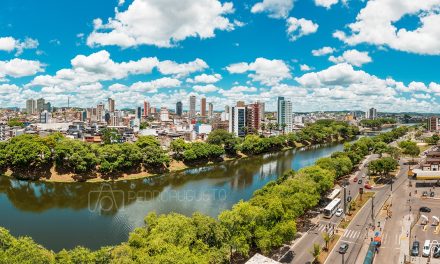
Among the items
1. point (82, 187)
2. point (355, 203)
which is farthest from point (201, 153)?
point (355, 203)

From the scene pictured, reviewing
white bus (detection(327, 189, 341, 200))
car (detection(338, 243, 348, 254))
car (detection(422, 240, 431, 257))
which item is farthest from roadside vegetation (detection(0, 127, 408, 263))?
white bus (detection(327, 189, 341, 200))

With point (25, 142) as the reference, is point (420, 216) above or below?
A: below

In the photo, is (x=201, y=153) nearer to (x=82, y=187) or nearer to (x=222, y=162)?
(x=222, y=162)

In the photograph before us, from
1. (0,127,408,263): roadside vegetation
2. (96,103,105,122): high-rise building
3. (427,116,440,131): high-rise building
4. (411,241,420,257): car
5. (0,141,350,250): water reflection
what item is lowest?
(0,141,350,250): water reflection

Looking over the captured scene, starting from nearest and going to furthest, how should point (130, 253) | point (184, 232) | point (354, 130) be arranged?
point (130, 253) → point (184, 232) → point (354, 130)

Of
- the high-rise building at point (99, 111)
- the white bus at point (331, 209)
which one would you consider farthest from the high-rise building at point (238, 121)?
the high-rise building at point (99, 111)

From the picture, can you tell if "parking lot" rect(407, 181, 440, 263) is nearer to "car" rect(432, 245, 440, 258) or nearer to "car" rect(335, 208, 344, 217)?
"car" rect(432, 245, 440, 258)

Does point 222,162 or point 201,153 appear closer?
point 201,153
